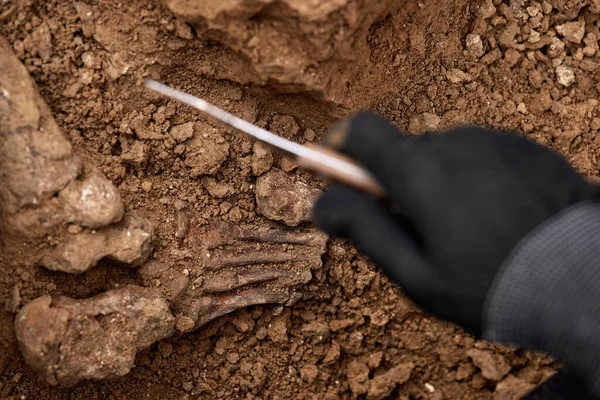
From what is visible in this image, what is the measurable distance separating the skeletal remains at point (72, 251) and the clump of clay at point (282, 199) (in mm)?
308

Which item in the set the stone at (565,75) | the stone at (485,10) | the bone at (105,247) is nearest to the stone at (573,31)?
the stone at (565,75)

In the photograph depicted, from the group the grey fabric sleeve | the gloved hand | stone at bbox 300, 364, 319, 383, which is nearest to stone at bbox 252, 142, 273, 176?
the gloved hand

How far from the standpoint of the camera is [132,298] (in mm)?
2064

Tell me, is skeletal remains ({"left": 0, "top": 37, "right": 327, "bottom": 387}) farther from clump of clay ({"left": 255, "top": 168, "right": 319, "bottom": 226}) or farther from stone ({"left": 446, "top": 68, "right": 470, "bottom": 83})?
stone ({"left": 446, "top": 68, "right": 470, "bottom": 83})

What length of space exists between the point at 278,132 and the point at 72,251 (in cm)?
85

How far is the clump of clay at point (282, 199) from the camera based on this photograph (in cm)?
226

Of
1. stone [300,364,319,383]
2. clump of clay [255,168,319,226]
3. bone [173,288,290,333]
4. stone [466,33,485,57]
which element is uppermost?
stone [466,33,485,57]

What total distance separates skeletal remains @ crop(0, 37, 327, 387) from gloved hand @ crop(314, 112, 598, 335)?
77 cm

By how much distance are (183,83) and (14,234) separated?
765 millimetres

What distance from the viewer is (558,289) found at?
1576 mm

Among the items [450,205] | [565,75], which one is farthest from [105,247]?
[565,75]

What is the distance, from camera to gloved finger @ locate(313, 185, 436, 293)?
1.58 metres

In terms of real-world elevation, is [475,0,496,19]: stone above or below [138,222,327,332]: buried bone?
above

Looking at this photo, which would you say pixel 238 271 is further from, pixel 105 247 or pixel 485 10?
pixel 485 10
